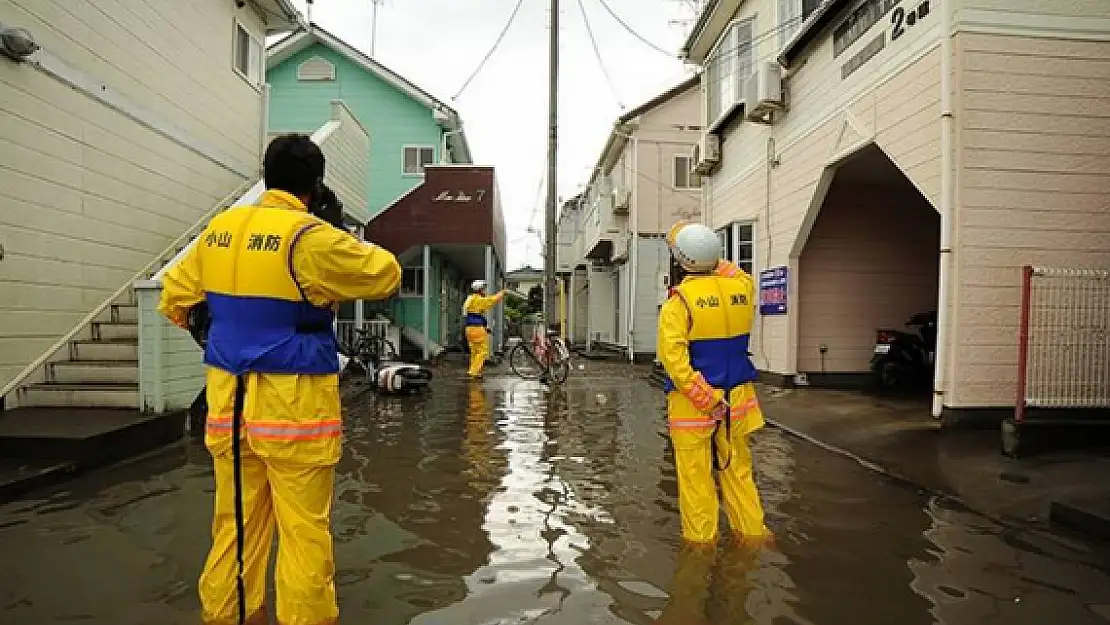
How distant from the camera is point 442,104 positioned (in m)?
20.6

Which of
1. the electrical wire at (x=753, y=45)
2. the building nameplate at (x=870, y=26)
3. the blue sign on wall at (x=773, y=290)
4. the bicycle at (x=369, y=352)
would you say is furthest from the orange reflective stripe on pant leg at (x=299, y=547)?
the electrical wire at (x=753, y=45)

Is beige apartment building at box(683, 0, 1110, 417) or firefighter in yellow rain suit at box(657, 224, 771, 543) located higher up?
beige apartment building at box(683, 0, 1110, 417)

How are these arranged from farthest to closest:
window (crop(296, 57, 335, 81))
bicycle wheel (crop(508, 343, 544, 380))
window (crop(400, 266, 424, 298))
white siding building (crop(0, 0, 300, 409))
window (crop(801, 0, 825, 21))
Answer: window (crop(296, 57, 335, 81)) < window (crop(400, 266, 424, 298)) < bicycle wheel (crop(508, 343, 544, 380)) < window (crop(801, 0, 825, 21)) < white siding building (crop(0, 0, 300, 409))

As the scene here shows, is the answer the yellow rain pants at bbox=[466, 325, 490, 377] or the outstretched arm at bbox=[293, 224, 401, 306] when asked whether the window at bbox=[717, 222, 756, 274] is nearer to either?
the yellow rain pants at bbox=[466, 325, 490, 377]

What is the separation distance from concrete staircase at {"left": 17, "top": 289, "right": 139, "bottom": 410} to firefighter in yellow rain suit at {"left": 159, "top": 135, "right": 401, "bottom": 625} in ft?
16.1

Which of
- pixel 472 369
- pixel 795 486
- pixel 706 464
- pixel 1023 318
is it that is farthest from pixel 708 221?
pixel 706 464

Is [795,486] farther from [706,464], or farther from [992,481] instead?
[706,464]

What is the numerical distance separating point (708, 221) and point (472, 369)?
19.2ft

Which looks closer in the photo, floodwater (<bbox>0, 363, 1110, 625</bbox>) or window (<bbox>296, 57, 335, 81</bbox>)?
floodwater (<bbox>0, 363, 1110, 625</bbox>)

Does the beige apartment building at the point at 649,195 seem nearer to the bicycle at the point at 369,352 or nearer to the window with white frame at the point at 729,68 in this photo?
the window with white frame at the point at 729,68

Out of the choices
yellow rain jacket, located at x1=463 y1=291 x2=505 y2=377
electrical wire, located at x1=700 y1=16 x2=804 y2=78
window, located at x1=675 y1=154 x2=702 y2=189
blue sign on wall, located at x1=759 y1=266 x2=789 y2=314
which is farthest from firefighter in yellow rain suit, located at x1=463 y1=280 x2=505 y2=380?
window, located at x1=675 y1=154 x2=702 y2=189

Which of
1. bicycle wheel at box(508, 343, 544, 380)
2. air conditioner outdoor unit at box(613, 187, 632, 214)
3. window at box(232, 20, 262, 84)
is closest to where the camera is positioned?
window at box(232, 20, 262, 84)

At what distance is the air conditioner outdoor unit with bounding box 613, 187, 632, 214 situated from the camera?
830 inches

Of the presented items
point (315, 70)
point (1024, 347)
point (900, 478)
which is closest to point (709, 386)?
point (900, 478)
